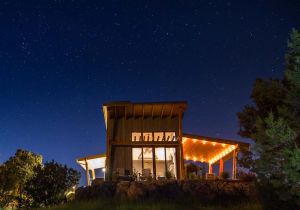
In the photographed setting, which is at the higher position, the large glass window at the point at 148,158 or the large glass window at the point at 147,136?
the large glass window at the point at 147,136

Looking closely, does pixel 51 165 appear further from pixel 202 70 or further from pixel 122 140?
pixel 202 70

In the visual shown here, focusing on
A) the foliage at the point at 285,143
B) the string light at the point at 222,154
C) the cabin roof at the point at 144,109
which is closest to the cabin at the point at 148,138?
the cabin roof at the point at 144,109

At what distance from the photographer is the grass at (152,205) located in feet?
44.9

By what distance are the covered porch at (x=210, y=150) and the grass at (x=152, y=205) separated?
199 inches

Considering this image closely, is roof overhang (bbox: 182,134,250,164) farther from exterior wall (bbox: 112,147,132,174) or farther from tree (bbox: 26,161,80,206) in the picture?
tree (bbox: 26,161,80,206)

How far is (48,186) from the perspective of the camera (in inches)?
685

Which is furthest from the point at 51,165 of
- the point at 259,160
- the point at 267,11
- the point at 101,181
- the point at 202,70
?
the point at 202,70

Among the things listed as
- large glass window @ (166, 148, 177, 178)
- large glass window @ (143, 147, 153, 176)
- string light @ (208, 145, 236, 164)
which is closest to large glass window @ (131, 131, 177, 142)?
large glass window @ (143, 147, 153, 176)

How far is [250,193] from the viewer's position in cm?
1638

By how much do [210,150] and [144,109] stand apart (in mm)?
6974

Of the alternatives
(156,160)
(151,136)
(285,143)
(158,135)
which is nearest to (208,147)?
(158,135)

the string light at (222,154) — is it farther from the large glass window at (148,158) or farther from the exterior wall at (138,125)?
the large glass window at (148,158)

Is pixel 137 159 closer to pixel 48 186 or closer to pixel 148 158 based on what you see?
pixel 148 158

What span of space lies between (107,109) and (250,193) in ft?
31.4
